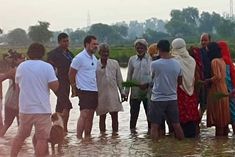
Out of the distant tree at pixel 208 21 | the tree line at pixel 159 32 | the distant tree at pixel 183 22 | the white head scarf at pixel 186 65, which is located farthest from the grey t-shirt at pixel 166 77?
the distant tree at pixel 208 21

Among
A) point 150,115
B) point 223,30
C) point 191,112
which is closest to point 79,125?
point 150,115

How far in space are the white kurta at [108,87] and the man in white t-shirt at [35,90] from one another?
3090 millimetres

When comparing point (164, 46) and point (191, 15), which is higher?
point (191, 15)

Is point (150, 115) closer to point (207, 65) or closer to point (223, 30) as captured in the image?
point (207, 65)

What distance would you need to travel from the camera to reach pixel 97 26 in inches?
4838

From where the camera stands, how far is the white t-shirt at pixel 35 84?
7430 millimetres

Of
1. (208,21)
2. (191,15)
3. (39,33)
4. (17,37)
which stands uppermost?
(191,15)

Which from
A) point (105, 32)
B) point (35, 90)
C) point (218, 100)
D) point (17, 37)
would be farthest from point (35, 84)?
point (17, 37)

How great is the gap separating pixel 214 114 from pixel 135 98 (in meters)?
1.57

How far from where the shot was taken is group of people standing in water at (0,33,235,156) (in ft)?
30.7

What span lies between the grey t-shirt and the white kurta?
4.59 ft

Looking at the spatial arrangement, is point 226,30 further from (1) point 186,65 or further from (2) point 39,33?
(1) point 186,65

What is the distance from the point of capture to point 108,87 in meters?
10.6

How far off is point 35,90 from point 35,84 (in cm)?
8
